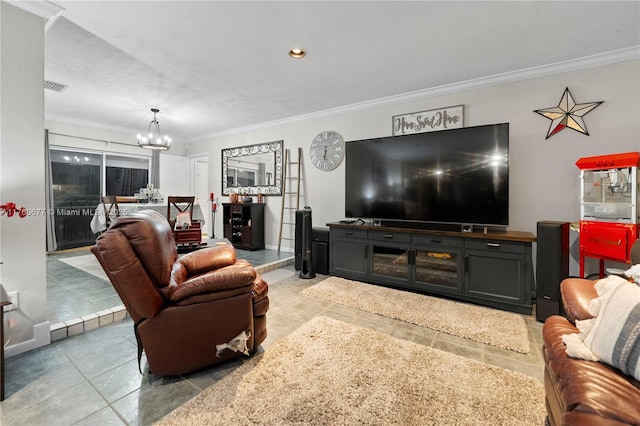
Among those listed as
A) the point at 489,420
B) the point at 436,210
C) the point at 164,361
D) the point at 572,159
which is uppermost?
the point at 572,159

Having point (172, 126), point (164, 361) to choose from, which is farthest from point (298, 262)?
point (172, 126)

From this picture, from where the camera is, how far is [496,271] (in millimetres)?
→ 2734

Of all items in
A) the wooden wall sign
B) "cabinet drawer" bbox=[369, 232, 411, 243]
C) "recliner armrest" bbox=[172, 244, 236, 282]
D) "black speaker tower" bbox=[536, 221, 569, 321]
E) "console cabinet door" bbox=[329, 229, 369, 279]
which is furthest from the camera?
"console cabinet door" bbox=[329, 229, 369, 279]

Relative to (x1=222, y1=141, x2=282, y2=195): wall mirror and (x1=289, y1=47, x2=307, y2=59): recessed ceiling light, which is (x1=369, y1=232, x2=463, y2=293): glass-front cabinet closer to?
(x1=289, y1=47, x2=307, y2=59): recessed ceiling light

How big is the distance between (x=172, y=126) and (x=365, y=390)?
5.96 meters

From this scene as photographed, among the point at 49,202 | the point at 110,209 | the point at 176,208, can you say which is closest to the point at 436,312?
the point at 176,208

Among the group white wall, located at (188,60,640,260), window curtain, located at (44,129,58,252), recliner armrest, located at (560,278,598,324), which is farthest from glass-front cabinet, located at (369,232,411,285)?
window curtain, located at (44,129,58,252)

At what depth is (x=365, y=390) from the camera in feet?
5.17

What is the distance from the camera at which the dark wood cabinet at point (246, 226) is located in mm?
5266

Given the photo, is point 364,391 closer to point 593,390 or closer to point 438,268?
point 593,390

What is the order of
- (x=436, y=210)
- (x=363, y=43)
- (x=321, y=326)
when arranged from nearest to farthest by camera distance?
1. (x=321, y=326)
2. (x=363, y=43)
3. (x=436, y=210)

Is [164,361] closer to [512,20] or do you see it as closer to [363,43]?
[363,43]

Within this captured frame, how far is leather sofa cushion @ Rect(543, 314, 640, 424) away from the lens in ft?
2.66

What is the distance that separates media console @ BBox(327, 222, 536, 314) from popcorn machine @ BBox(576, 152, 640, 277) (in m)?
0.45
